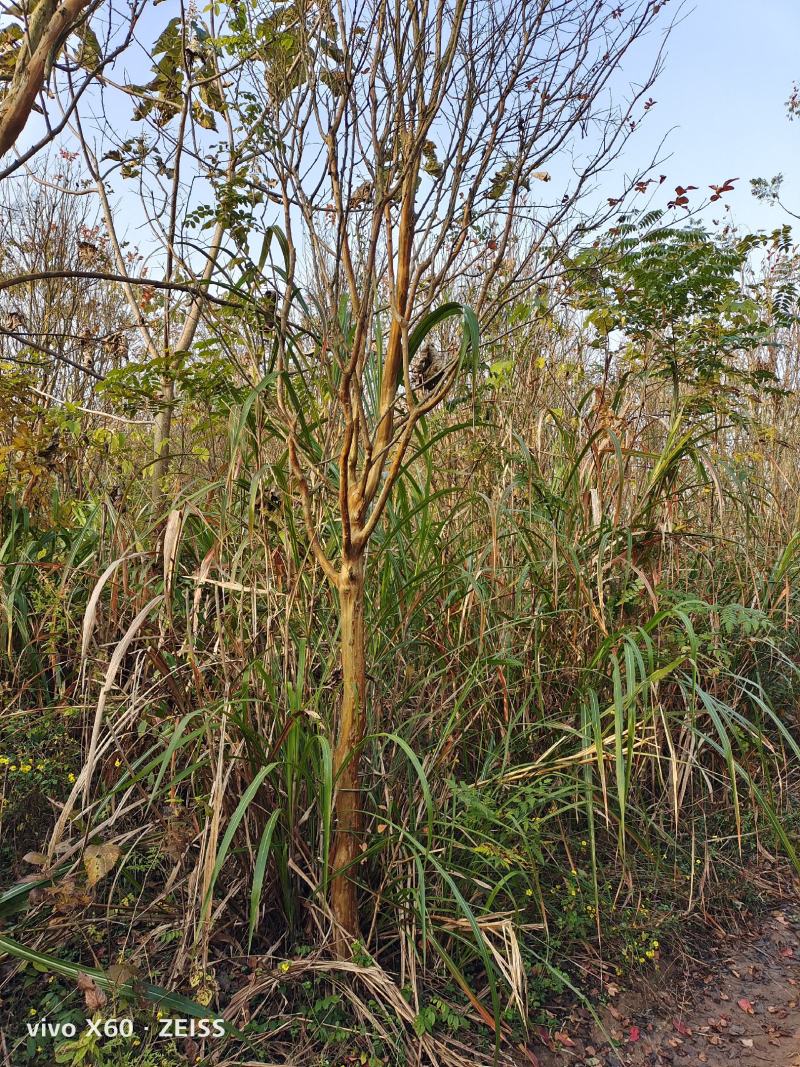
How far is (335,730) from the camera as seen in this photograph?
7.13ft

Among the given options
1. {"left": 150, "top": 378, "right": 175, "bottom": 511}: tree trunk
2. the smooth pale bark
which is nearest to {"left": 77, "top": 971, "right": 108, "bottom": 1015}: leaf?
{"left": 150, "top": 378, "right": 175, "bottom": 511}: tree trunk

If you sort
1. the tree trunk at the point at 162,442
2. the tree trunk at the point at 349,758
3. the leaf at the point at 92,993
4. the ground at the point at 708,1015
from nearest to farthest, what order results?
A: 1. the leaf at the point at 92,993
2. the tree trunk at the point at 349,758
3. the ground at the point at 708,1015
4. the tree trunk at the point at 162,442

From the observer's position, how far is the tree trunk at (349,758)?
6.22 ft

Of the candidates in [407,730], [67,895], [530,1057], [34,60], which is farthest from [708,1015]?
[34,60]

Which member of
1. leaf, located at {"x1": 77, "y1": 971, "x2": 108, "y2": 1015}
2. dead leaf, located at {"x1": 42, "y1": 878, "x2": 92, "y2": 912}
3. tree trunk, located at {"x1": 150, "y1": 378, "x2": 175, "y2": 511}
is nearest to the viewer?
leaf, located at {"x1": 77, "y1": 971, "x2": 108, "y2": 1015}

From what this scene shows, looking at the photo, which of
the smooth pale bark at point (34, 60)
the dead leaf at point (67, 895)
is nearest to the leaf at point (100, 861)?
the dead leaf at point (67, 895)

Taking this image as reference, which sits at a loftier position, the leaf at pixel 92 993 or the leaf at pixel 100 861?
the leaf at pixel 100 861

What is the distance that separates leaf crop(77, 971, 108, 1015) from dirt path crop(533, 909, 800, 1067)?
1123 mm

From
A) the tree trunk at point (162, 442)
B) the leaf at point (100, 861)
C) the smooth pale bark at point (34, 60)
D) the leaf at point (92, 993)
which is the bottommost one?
the leaf at point (92, 993)

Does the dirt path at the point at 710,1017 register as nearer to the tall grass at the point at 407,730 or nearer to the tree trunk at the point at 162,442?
the tall grass at the point at 407,730

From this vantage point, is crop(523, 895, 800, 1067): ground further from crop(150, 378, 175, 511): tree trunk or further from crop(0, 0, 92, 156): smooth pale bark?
crop(0, 0, 92, 156): smooth pale bark

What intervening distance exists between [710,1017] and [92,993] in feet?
5.84

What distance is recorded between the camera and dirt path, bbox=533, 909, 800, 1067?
Result: 2084mm

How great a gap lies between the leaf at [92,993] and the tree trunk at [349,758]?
57cm
